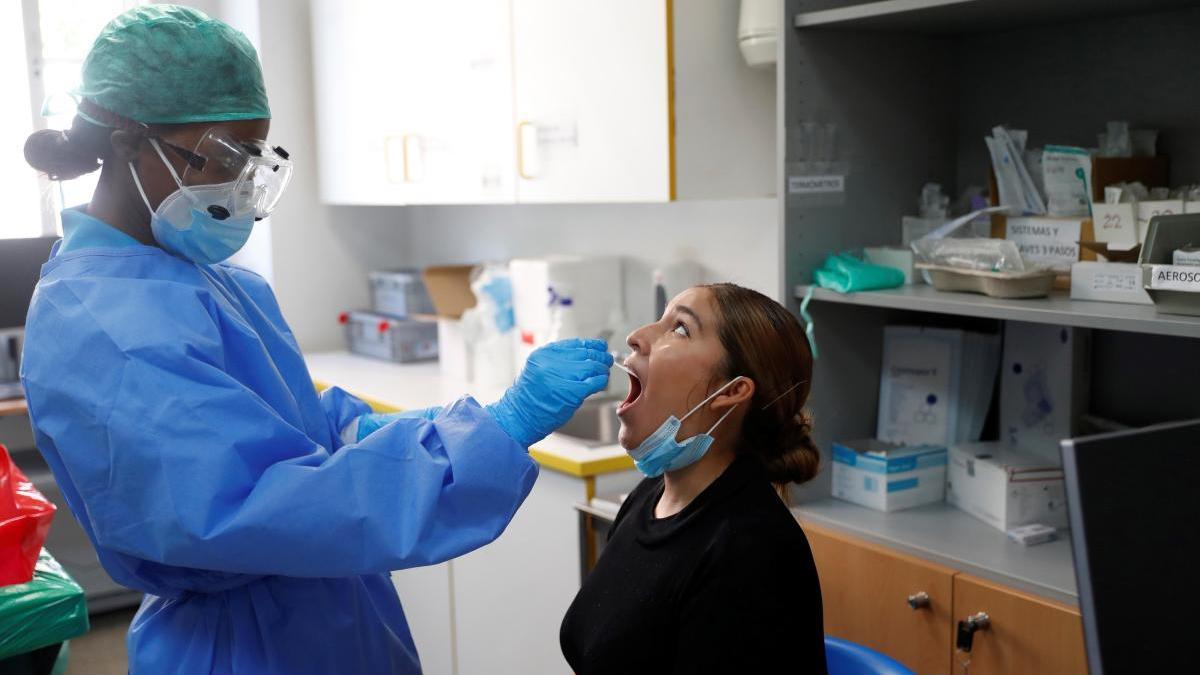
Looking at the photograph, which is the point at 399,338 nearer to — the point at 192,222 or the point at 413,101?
the point at 413,101

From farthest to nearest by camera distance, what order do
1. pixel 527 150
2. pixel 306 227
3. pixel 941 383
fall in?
pixel 306 227 → pixel 527 150 → pixel 941 383

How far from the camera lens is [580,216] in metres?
3.54

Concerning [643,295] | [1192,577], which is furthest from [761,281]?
[1192,577]

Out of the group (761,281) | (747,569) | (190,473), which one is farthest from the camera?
(761,281)

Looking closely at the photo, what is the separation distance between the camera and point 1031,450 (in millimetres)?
2137

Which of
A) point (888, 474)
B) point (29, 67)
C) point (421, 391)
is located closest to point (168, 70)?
point (888, 474)

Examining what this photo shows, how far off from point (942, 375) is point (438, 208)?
8.28 ft

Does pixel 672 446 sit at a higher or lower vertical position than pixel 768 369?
lower

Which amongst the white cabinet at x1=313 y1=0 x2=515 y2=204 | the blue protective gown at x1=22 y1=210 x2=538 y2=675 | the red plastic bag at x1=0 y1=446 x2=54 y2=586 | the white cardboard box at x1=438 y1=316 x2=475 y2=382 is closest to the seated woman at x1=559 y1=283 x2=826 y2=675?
the blue protective gown at x1=22 y1=210 x2=538 y2=675

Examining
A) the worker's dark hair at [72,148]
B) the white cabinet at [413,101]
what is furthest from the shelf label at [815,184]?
the worker's dark hair at [72,148]

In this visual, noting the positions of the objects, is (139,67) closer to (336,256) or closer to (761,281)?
(761,281)

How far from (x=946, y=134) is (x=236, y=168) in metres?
1.55

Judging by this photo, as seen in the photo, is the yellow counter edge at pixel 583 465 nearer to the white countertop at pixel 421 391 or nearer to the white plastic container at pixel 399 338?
the white countertop at pixel 421 391

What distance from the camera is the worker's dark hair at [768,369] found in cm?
157
